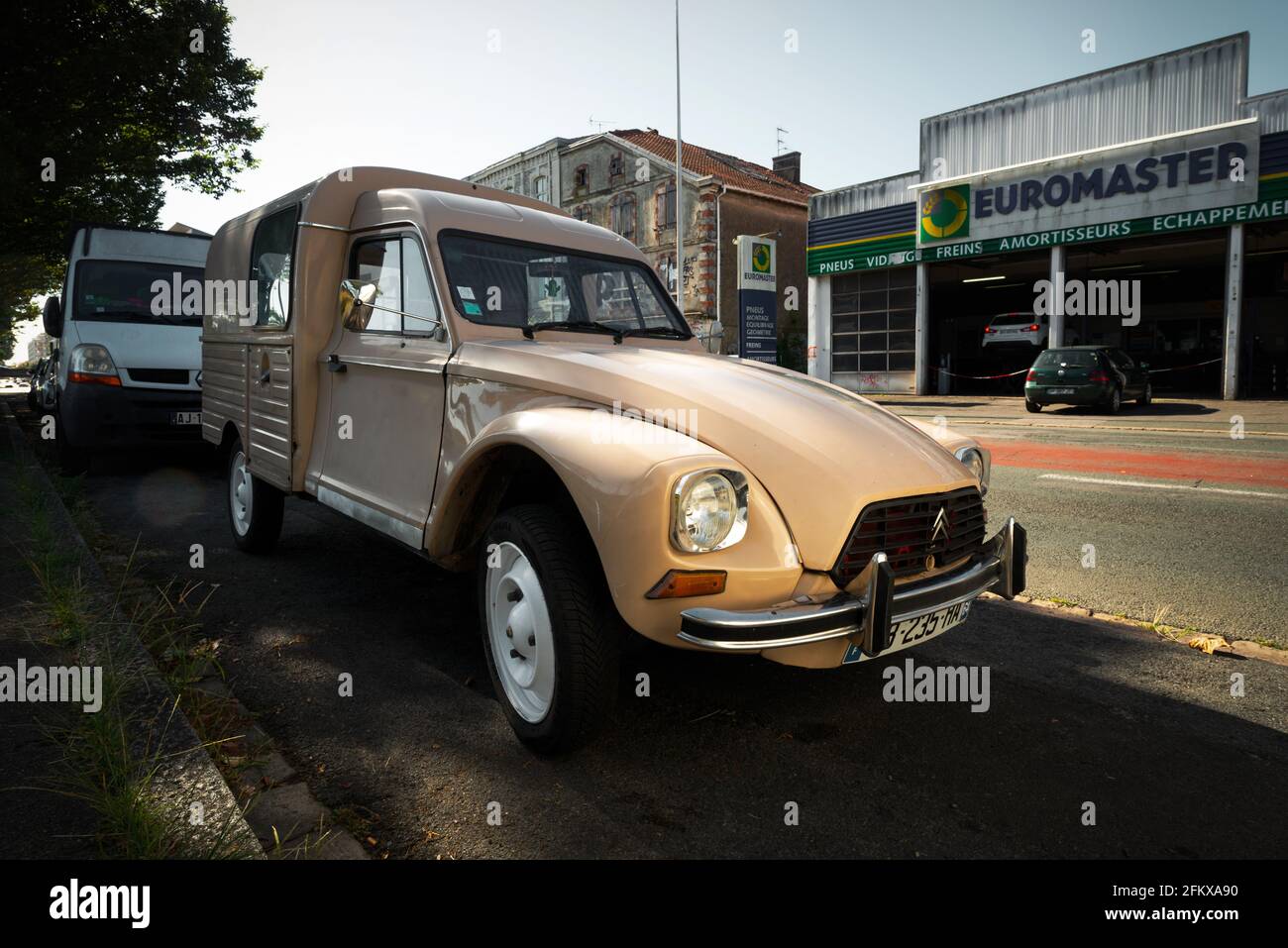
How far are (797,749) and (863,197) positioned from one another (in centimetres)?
Result: 2752

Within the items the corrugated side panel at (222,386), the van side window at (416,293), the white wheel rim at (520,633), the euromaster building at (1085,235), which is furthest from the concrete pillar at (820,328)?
the white wheel rim at (520,633)

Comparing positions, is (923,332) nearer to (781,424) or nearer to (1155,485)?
(1155,485)

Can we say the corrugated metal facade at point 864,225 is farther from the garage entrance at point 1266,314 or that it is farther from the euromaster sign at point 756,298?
the garage entrance at point 1266,314

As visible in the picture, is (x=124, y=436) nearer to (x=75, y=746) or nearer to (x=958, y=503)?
(x=75, y=746)

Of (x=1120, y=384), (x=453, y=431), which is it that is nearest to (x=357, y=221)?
(x=453, y=431)

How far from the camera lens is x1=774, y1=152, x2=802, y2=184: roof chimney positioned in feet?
141

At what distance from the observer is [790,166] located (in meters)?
43.2

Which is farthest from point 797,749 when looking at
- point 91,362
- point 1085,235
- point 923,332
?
point 923,332

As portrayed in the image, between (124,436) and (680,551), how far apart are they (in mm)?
8534

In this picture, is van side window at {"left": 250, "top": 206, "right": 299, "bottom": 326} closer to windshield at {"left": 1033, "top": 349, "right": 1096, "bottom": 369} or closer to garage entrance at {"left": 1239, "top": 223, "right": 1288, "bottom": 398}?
windshield at {"left": 1033, "top": 349, "right": 1096, "bottom": 369}

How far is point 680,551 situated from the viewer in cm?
251

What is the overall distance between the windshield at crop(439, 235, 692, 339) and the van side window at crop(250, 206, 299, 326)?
4.53 ft

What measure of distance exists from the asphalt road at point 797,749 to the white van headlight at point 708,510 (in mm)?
821

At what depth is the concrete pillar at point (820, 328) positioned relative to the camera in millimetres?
29938
